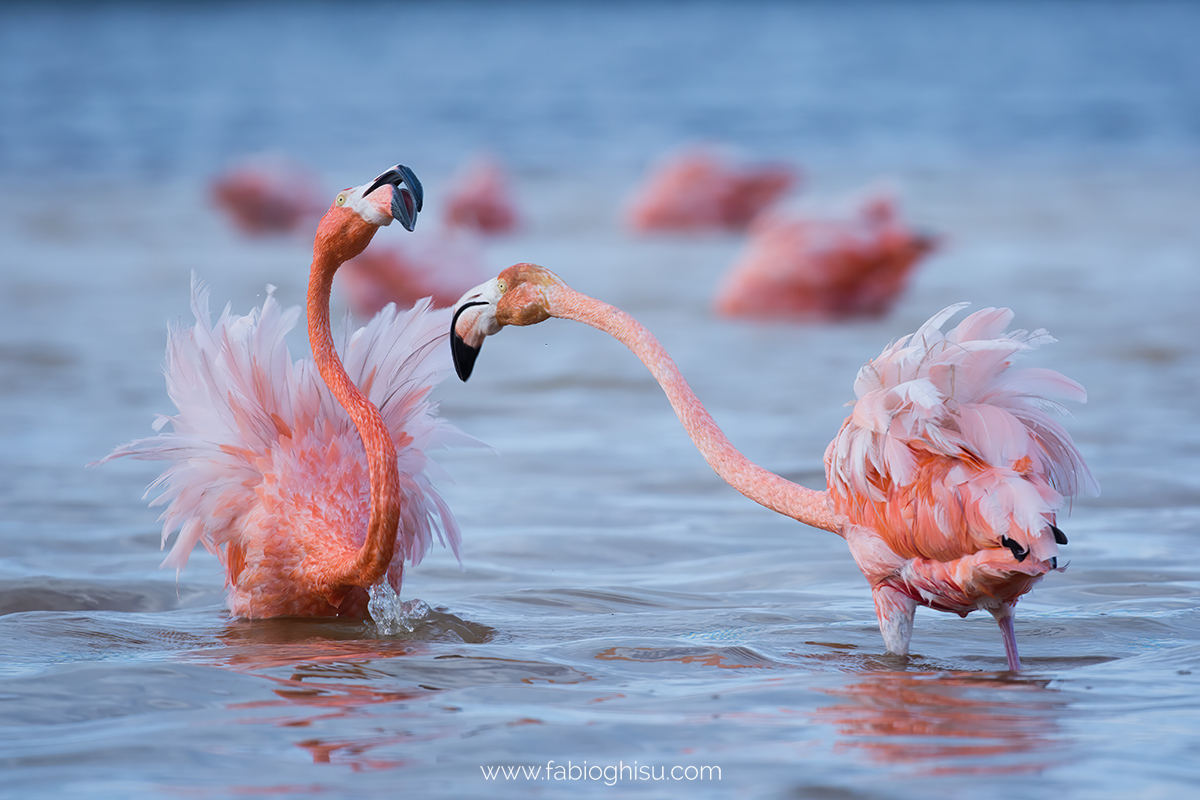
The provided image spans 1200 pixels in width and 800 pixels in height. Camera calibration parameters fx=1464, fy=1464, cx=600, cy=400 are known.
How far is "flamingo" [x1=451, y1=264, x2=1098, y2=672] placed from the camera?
3.47 m

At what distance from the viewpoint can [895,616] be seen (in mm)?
3742

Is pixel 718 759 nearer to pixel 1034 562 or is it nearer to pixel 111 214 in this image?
pixel 1034 562

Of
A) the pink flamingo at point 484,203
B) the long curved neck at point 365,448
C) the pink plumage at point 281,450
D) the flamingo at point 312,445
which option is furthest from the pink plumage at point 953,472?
the pink flamingo at point 484,203

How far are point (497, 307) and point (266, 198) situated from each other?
11539mm

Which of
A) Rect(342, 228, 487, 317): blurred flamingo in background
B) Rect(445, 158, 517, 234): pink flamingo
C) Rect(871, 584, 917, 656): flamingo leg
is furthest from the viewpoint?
Rect(445, 158, 517, 234): pink flamingo

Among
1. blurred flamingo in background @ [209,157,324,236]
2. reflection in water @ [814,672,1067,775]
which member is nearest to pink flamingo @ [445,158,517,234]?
blurred flamingo in background @ [209,157,324,236]

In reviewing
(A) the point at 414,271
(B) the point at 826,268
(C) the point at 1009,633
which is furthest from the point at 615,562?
(B) the point at 826,268

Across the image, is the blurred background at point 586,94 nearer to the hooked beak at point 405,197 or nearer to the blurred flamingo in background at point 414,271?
the blurred flamingo in background at point 414,271

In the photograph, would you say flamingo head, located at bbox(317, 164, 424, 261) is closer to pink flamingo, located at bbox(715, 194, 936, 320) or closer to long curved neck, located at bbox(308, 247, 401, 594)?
long curved neck, located at bbox(308, 247, 401, 594)

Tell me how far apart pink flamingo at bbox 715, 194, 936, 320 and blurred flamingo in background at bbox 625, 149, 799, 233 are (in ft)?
16.1

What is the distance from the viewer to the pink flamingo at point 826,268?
32.5ft

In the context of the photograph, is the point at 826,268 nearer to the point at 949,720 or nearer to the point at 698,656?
the point at 698,656

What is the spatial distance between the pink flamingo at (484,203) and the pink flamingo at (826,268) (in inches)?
200

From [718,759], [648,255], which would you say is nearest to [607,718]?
[718,759]
